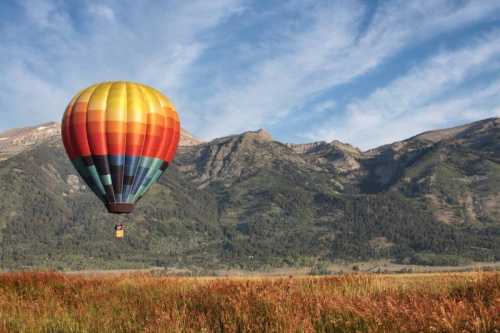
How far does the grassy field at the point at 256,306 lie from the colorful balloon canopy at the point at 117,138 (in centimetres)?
3593

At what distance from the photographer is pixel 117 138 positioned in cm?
5775

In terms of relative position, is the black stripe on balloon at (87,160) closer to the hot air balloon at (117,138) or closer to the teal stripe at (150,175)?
the hot air balloon at (117,138)

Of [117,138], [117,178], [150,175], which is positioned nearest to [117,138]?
[117,138]

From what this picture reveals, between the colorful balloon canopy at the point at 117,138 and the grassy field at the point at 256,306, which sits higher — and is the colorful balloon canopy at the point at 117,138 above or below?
above

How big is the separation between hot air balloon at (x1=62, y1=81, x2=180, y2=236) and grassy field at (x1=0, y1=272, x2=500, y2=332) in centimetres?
3592

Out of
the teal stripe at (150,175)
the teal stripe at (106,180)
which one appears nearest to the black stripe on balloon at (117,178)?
the teal stripe at (106,180)

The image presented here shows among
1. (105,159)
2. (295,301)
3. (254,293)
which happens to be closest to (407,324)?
(295,301)

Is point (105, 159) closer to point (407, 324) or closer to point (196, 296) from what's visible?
point (196, 296)

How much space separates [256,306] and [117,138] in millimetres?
47363

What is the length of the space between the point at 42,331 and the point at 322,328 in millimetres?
7500

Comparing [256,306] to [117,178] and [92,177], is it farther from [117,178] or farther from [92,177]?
[92,177]

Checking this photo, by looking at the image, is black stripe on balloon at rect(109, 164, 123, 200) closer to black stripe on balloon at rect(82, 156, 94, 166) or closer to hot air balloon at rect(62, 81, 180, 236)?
hot air balloon at rect(62, 81, 180, 236)

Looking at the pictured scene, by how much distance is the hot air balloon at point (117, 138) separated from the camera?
187 ft

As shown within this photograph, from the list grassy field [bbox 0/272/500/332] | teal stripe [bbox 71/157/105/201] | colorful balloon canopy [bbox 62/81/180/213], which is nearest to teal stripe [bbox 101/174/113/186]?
colorful balloon canopy [bbox 62/81/180/213]
